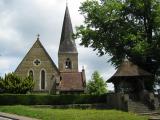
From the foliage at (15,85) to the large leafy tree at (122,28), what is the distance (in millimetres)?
14260

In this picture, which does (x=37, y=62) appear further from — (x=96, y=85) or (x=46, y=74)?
(x=96, y=85)

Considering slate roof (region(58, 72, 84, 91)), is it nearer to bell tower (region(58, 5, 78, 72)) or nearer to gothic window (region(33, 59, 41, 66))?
gothic window (region(33, 59, 41, 66))

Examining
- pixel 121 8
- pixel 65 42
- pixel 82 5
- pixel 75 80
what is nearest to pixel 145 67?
pixel 121 8

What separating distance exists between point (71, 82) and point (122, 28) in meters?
26.4

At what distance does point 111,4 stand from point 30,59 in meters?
29.9

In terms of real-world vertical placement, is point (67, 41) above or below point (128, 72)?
above

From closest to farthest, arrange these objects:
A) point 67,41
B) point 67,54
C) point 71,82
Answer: point 71,82
point 67,54
point 67,41

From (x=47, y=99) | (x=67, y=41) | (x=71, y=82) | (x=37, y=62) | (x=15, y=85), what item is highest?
(x=67, y=41)

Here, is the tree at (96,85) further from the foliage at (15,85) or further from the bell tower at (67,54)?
the foliage at (15,85)

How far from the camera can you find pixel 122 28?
47.8 m

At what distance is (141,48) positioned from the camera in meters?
44.0

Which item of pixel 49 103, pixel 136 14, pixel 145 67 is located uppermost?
pixel 136 14

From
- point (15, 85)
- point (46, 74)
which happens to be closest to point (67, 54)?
point (46, 74)

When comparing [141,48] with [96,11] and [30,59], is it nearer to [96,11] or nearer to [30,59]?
[96,11]
